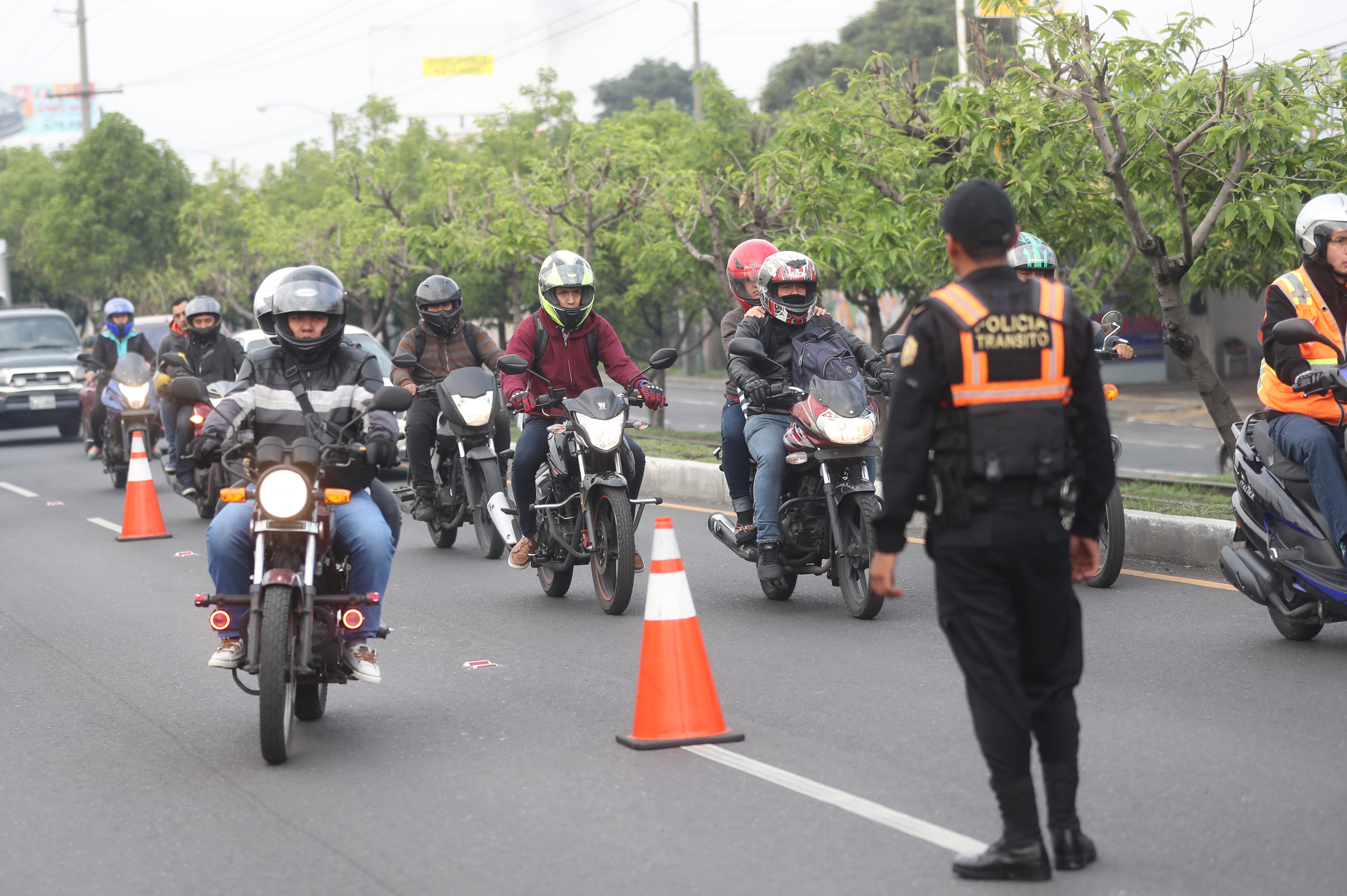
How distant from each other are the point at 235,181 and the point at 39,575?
36.6 meters

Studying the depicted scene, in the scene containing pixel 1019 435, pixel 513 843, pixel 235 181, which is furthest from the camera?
pixel 235 181

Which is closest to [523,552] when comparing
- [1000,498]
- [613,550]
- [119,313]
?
[613,550]

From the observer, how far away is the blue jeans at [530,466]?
9.66 metres

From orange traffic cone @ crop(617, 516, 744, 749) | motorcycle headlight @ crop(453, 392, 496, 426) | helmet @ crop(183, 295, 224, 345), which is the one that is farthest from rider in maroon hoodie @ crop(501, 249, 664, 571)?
helmet @ crop(183, 295, 224, 345)

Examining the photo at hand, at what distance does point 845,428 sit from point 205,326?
8.62 m

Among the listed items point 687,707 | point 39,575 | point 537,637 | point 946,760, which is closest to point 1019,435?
point 946,760

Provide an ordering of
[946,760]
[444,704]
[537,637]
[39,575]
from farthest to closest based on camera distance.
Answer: [39,575] → [537,637] → [444,704] → [946,760]

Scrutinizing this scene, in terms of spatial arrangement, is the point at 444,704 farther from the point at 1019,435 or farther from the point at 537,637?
the point at 1019,435

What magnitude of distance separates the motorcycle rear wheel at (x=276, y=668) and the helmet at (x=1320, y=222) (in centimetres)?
461

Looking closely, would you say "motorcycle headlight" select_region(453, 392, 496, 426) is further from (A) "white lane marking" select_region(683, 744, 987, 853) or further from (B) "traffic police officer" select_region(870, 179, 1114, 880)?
(B) "traffic police officer" select_region(870, 179, 1114, 880)

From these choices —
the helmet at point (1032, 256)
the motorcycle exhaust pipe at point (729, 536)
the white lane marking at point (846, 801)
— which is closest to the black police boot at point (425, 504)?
the motorcycle exhaust pipe at point (729, 536)

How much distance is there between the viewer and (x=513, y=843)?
5.09 meters

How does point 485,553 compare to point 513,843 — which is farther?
point 485,553

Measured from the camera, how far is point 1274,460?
7492 millimetres
